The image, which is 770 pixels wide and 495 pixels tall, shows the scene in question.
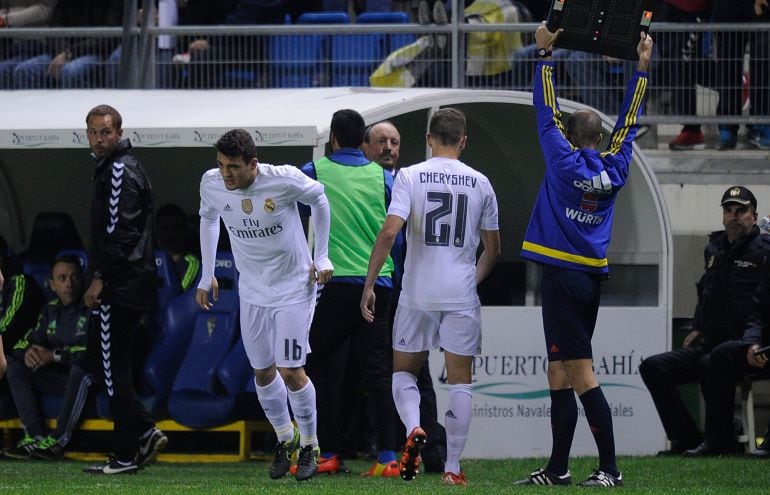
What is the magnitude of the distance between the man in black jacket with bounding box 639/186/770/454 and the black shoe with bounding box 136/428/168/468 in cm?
357

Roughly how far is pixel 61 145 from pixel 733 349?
187 inches

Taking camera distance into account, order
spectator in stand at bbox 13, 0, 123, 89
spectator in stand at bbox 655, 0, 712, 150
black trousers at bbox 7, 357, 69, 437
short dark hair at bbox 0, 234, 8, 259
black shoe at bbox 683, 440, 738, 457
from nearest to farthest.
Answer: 1. black shoe at bbox 683, 440, 738, 457
2. black trousers at bbox 7, 357, 69, 437
3. short dark hair at bbox 0, 234, 8, 259
4. spectator in stand at bbox 655, 0, 712, 150
5. spectator in stand at bbox 13, 0, 123, 89

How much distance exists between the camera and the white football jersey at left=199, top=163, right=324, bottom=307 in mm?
8508

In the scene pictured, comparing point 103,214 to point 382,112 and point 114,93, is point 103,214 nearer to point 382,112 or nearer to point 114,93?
point 382,112

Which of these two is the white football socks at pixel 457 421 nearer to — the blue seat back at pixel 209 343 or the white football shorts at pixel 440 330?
the white football shorts at pixel 440 330

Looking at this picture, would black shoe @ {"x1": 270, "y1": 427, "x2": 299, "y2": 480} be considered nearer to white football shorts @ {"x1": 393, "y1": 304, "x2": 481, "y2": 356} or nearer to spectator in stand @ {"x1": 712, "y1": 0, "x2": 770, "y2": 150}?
white football shorts @ {"x1": 393, "y1": 304, "x2": 481, "y2": 356}

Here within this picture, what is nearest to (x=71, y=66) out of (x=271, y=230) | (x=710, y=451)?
(x=271, y=230)

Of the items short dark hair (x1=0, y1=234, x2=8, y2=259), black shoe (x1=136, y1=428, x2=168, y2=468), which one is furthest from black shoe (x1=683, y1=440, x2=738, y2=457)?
short dark hair (x1=0, y1=234, x2=8, y2=259)

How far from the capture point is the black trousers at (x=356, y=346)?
9.11 meters

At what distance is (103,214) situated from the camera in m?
9.30

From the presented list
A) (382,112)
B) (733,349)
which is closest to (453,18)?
(382,112)

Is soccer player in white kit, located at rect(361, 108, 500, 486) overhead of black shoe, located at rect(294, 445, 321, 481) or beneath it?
overhead

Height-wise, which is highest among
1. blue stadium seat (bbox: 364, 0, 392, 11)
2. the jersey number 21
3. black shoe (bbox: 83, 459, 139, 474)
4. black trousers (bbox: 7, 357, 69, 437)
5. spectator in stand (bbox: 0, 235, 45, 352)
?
blue stadium seat (bbox: 364, 0, 392, 11)

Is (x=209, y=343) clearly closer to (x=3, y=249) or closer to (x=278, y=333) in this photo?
(x=3, y=249)
